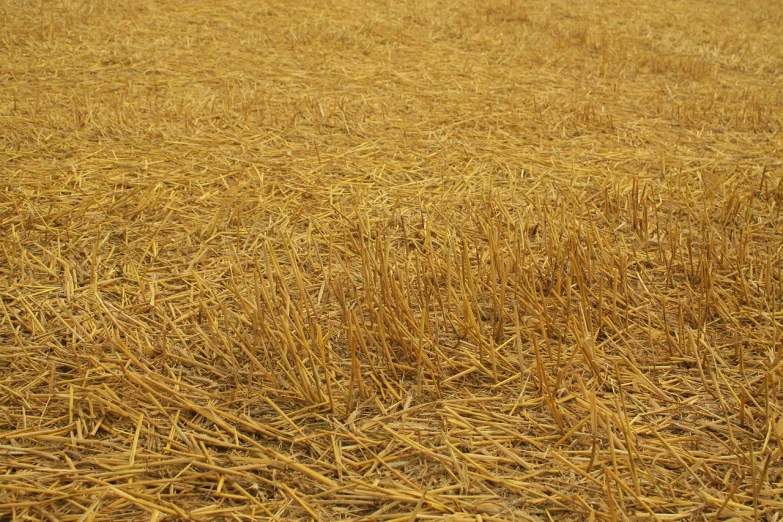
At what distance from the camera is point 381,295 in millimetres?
1698

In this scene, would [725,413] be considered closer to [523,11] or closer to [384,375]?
[384,375]

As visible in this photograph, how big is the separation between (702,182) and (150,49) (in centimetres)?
334

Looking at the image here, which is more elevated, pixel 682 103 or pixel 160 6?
pixel 160 6

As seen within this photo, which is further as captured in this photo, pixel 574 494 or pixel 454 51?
pixel 454 51

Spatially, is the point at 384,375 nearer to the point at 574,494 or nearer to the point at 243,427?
the point at 243,427

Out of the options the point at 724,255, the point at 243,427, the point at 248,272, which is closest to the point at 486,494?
the point at 243,427

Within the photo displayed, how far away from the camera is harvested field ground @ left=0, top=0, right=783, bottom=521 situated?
1.28 metres

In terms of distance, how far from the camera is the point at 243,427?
4.59ft

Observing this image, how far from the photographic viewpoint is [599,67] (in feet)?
14.1

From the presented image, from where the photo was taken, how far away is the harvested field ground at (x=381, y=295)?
1276 mm

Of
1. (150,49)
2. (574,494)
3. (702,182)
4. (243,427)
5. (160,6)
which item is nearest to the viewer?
(574,494)

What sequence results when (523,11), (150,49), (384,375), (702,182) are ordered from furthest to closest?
(523,11)
(150,49)
(702,182)
(384,375)

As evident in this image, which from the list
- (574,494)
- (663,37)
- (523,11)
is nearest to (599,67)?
(663,37)

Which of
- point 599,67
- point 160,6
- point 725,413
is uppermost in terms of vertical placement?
point 160,6
